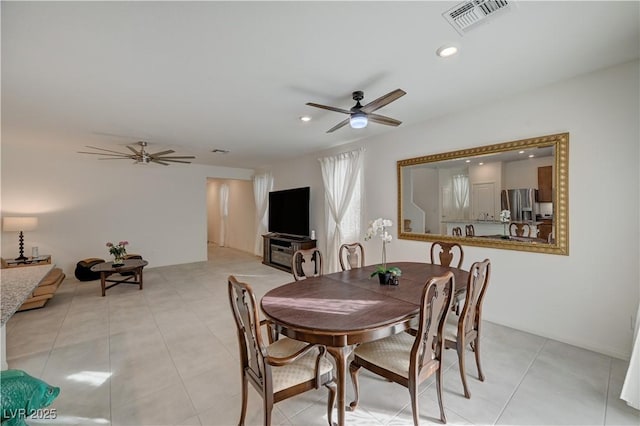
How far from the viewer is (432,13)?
1660mm

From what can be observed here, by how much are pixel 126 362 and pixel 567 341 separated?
419cm

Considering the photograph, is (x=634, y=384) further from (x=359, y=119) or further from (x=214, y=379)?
(x=214, y=379)

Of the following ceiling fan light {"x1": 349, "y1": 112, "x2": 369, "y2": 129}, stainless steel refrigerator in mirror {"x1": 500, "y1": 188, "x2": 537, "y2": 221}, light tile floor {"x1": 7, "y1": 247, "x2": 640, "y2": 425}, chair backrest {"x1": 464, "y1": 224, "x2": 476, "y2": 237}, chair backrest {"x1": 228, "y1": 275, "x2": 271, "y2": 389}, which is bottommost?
light tile floor {"x1": 7, "y1": 247, "x2": 640, "y2": 425}

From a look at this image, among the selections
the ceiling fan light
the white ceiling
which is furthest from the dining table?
the white ceiling

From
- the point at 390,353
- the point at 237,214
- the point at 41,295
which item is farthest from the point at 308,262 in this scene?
the point at 237,214

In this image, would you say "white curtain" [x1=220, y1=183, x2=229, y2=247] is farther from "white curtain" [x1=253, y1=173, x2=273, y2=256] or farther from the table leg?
the table leg

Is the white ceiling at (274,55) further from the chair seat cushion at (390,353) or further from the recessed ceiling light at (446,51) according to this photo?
the chair seat cushion at (390,353)

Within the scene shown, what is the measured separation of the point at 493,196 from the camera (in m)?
3.14

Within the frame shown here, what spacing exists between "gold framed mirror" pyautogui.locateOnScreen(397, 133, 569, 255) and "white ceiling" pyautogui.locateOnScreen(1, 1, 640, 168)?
25.8 inches

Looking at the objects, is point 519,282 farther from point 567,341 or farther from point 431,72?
point 431,72

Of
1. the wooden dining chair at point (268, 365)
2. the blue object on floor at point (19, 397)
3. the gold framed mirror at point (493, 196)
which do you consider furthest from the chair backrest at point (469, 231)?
the blue object on floor at point (19, 397)

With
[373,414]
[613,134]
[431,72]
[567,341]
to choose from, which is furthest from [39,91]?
[567,341]

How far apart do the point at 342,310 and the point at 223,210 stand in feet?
28.6

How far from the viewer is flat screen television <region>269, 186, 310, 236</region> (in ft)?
18.9
